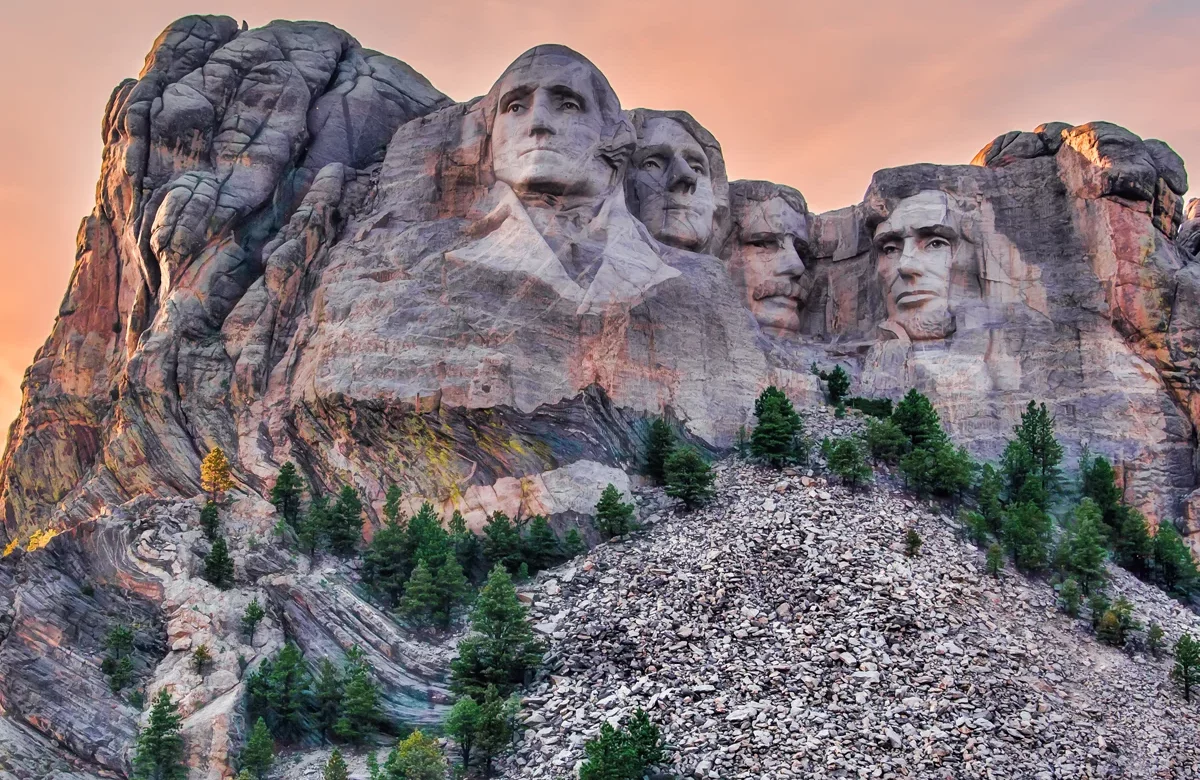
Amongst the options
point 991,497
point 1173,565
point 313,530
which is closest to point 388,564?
point 313,530

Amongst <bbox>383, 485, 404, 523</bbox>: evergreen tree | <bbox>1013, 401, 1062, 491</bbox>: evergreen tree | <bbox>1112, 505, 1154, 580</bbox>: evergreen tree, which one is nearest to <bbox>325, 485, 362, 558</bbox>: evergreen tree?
<bbox>383, 485, 404, 523</bbox>: evergreen tree

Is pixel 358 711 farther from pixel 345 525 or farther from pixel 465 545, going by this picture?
pixel 345 525

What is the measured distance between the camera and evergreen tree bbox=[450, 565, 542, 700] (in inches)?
1687

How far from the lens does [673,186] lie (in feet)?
192

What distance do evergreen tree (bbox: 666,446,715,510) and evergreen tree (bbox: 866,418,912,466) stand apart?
5017 millimetres

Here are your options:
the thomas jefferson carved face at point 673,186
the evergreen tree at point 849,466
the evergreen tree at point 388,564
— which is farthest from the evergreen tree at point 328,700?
the thomas jefferson carved face at point 673,186

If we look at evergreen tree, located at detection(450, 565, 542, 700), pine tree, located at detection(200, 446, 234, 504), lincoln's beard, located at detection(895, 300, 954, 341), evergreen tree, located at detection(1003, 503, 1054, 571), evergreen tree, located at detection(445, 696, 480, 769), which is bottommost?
evergreen tree, located at detection(445, 696, 480, 769)

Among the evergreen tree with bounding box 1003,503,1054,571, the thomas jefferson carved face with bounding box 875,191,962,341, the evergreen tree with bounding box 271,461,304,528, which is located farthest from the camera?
the thomas jefferson carved face with bounding box 875,191,962,341

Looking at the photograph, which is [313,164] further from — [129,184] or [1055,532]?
[1055,532]

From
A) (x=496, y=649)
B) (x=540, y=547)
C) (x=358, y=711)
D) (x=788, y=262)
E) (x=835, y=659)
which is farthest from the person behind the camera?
(x=788, y=262)

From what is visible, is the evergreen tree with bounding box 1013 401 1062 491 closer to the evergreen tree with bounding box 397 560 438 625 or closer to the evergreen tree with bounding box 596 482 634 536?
the evergreen tree with bounding box 596 482 634 536

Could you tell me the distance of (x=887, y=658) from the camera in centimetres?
4188

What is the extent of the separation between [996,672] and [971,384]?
16.0 meters

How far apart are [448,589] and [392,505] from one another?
12.8ft
